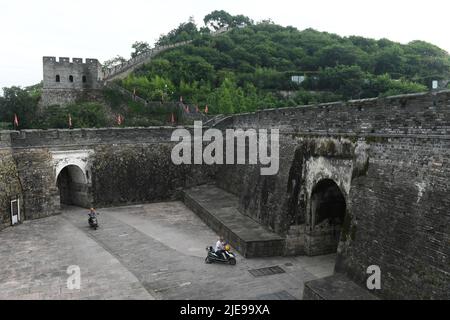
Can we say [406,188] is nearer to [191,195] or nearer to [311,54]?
[191,195]

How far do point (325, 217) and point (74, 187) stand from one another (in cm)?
1255

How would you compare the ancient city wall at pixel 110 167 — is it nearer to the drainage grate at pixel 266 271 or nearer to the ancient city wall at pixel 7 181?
the ancient city wall at pixel 7 181

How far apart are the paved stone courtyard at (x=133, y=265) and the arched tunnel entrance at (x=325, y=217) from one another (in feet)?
1.31

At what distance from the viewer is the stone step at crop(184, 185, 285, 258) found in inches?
441

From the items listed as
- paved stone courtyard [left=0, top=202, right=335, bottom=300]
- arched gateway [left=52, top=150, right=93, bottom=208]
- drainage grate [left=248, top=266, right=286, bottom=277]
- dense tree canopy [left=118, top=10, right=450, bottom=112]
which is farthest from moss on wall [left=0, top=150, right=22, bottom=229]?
dense tree canopy [left=118, top=10, right=450, bottom=112]

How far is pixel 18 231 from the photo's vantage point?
46.0 feet

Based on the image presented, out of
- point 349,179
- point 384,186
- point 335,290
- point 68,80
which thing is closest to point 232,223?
point 349,179

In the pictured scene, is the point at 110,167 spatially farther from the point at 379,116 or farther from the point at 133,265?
the point at 379,116

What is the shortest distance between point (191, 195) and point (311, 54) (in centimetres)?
3787

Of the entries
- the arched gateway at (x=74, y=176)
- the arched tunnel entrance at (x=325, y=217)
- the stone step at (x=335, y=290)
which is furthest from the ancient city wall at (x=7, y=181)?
the stone step at (x=335, y=290)

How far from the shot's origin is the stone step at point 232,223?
1121cm

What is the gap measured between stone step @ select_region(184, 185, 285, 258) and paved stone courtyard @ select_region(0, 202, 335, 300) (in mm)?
340

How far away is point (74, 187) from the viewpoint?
59.4 feet
